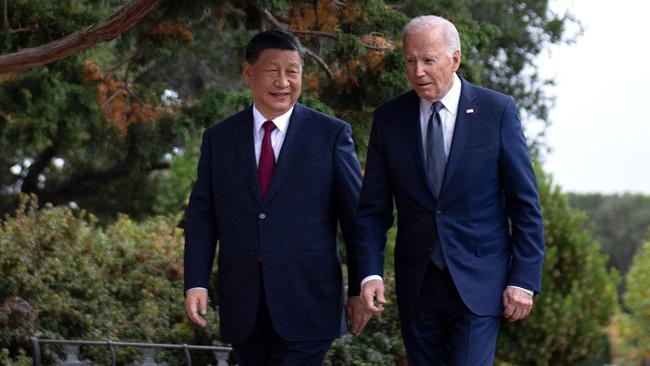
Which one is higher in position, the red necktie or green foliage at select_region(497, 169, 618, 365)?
the red necktie

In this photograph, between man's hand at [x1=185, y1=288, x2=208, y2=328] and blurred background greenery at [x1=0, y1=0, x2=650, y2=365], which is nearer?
man's hand at [x1=185, y1=288, x2=208, y2=328]

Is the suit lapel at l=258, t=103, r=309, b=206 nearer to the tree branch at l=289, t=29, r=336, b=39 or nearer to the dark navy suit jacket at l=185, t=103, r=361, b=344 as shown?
the dark navy suit jacket at l=185, t=103, r=361, b=344

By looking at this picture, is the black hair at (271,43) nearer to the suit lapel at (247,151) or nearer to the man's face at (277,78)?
the man's face at (277,78)

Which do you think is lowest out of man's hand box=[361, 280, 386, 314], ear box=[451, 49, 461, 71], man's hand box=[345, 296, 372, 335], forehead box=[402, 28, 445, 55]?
man's hand box=[345, 296, 372, 335]

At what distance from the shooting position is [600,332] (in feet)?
34.1

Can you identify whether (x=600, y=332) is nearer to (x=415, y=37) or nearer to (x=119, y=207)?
(x=415, y=37)

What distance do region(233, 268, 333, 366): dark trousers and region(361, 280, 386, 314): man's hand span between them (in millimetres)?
365

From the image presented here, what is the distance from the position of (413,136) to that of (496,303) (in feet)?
2.47

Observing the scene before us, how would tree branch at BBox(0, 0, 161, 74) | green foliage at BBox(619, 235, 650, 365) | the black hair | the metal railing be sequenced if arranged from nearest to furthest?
the black hair
tree branch at BBox(0, 0, 161, 74)
the metal railing
green foliage at BBox(619, 235, 650, 365)

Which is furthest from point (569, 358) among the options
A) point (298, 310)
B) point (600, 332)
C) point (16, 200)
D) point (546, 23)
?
point (16, 200)

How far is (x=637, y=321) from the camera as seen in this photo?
378 inches

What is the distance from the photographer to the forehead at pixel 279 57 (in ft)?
17.6

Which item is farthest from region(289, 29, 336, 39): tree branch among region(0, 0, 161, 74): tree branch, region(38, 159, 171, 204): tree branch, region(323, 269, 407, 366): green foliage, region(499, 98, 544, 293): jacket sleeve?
region(38, 159, 171, 204): tree branch

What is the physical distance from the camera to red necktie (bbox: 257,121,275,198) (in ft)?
17.8
